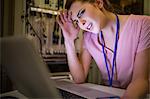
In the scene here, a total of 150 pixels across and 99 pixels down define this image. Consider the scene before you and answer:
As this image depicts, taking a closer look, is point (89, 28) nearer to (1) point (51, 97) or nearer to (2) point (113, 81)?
(2) point (113, 81)

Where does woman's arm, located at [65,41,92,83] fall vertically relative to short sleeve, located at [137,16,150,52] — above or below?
below

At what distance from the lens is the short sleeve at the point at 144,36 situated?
0.82 meters

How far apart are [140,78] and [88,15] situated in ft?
1.19

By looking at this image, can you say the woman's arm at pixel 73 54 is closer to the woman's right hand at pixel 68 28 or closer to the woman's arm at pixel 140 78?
the woman's right hand at pixel 68 28

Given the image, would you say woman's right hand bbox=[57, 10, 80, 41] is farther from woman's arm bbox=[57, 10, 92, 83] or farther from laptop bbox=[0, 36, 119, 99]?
laptop bbox=[0, 36, 119, 99]

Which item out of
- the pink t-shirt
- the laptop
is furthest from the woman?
the laptop

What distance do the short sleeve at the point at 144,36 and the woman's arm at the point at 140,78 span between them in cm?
2

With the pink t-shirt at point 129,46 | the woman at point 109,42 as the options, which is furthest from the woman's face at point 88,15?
the pink t-shirt at point 129,46

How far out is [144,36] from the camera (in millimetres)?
843

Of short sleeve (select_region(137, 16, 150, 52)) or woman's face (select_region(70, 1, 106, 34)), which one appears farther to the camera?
woman's face (select_region(70, 1, 106, 34))

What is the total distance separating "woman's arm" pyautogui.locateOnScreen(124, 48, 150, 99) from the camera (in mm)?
675

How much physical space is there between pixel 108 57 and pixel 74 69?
201 mm

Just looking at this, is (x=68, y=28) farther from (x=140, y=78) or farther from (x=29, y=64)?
(x=29, y=64)

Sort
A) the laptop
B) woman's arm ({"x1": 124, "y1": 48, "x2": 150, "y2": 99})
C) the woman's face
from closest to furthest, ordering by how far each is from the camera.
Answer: the laptop → woman's arm ({"x1": 124, "y1": 48, "x2": 150, "y2": 99}) → the woman's face
